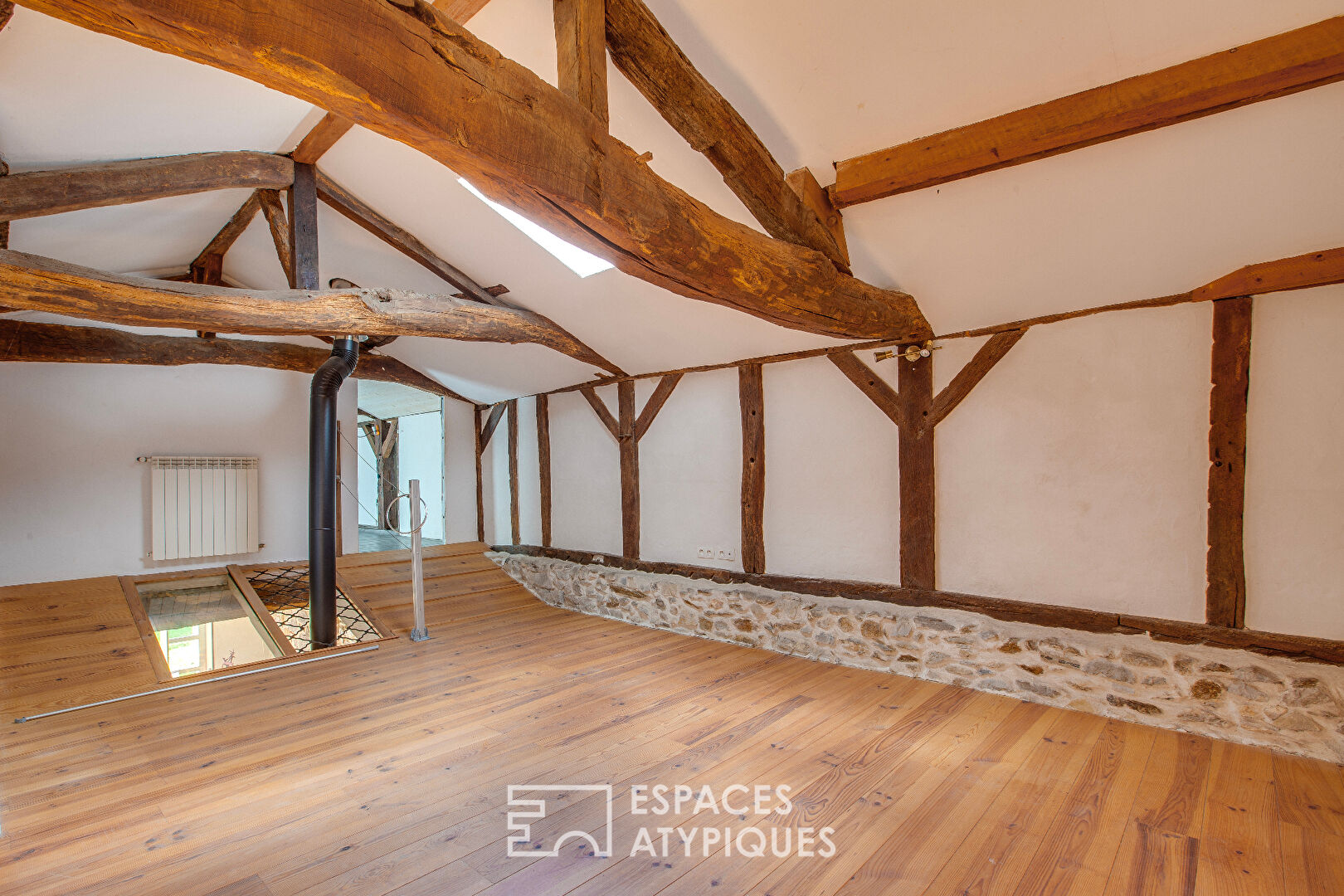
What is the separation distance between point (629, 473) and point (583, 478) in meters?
0.73

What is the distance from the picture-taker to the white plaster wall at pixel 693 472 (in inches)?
199

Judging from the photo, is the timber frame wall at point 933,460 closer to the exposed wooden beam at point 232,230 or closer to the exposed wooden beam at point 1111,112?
the exposed wooden beam at point 1111,112

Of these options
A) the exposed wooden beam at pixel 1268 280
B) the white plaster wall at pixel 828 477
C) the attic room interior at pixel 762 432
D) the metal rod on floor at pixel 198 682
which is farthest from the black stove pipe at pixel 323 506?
the exposed wooden beam at pixel 1268 280

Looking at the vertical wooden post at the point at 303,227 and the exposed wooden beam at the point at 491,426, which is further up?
the vertical wooden post at the point at 303,227

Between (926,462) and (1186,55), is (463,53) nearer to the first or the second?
(1186,55)

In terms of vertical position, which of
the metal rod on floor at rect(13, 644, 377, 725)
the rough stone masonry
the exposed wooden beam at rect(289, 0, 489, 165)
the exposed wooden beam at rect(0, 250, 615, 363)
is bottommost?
the metal rod on floor at rect(13, 644, 377, 725)

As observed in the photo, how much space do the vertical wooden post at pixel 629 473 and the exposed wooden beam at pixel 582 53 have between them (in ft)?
12.3

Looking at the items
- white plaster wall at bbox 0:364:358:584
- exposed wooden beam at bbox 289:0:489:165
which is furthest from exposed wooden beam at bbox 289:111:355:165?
white plaster wall at bbox 0:364:358:584

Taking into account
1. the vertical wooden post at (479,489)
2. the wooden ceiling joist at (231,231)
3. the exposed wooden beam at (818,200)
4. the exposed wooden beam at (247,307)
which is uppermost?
the wooden ceiling joist at (231,231)

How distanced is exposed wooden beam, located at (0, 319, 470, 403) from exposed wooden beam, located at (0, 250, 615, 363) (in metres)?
2.41

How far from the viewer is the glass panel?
17.6 feet

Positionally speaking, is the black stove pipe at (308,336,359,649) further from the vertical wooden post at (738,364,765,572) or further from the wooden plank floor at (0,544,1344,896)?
the vertical wooden post at (738,364,765,572)

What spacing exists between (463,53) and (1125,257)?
3.07 meters

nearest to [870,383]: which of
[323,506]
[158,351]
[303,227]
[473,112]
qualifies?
[473,112]
